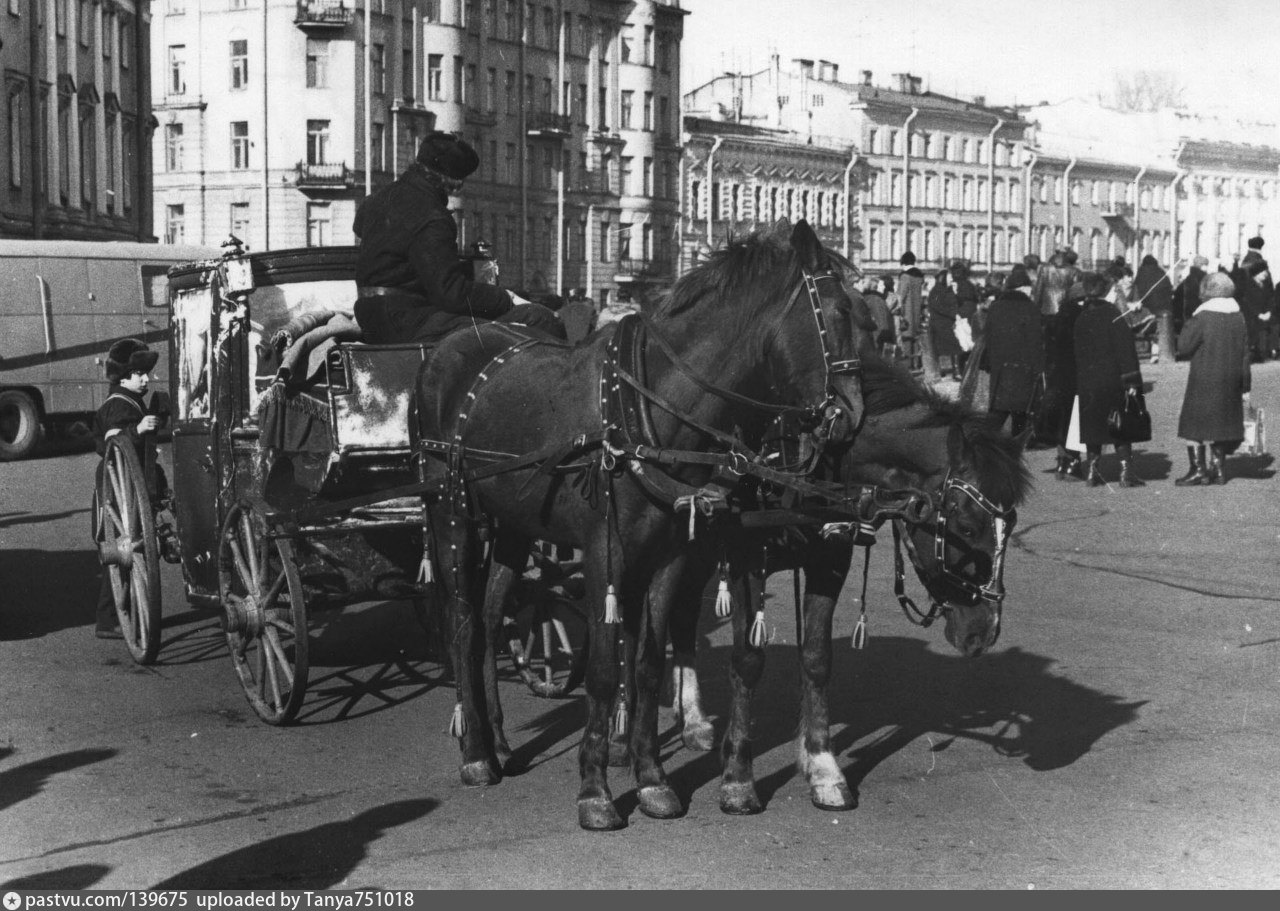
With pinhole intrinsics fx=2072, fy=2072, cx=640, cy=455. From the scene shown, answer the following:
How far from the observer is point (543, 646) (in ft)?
31.9

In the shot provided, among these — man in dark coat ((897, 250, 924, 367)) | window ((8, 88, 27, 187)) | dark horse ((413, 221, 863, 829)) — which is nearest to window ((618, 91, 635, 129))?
window ((8, 88, 27, 187))

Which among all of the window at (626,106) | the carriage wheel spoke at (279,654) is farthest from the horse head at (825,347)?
the window at (626,106)

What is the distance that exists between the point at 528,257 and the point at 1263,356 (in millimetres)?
43168

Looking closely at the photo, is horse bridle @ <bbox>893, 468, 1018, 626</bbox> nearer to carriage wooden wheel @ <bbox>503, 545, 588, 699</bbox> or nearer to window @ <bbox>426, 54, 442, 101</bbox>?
carriage wooden wheel @ <bbox>503, 545, 588, 699</bbox>

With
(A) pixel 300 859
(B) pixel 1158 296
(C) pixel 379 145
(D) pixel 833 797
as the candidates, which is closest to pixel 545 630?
(D) pixel 833 797

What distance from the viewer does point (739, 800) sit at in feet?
23.7

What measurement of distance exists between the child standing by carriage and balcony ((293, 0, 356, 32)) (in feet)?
194

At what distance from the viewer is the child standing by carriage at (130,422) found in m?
11.2

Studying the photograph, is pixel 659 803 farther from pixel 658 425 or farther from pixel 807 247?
pixel 807 247

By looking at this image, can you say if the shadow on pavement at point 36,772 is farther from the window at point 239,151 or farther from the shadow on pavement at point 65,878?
the window at point 239,151

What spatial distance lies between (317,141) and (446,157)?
62.5 m

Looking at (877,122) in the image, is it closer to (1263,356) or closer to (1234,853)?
(1263,356)

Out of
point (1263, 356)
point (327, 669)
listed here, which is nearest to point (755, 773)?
point (327, 669)

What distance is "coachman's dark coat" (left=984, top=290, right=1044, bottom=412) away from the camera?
18703mm
